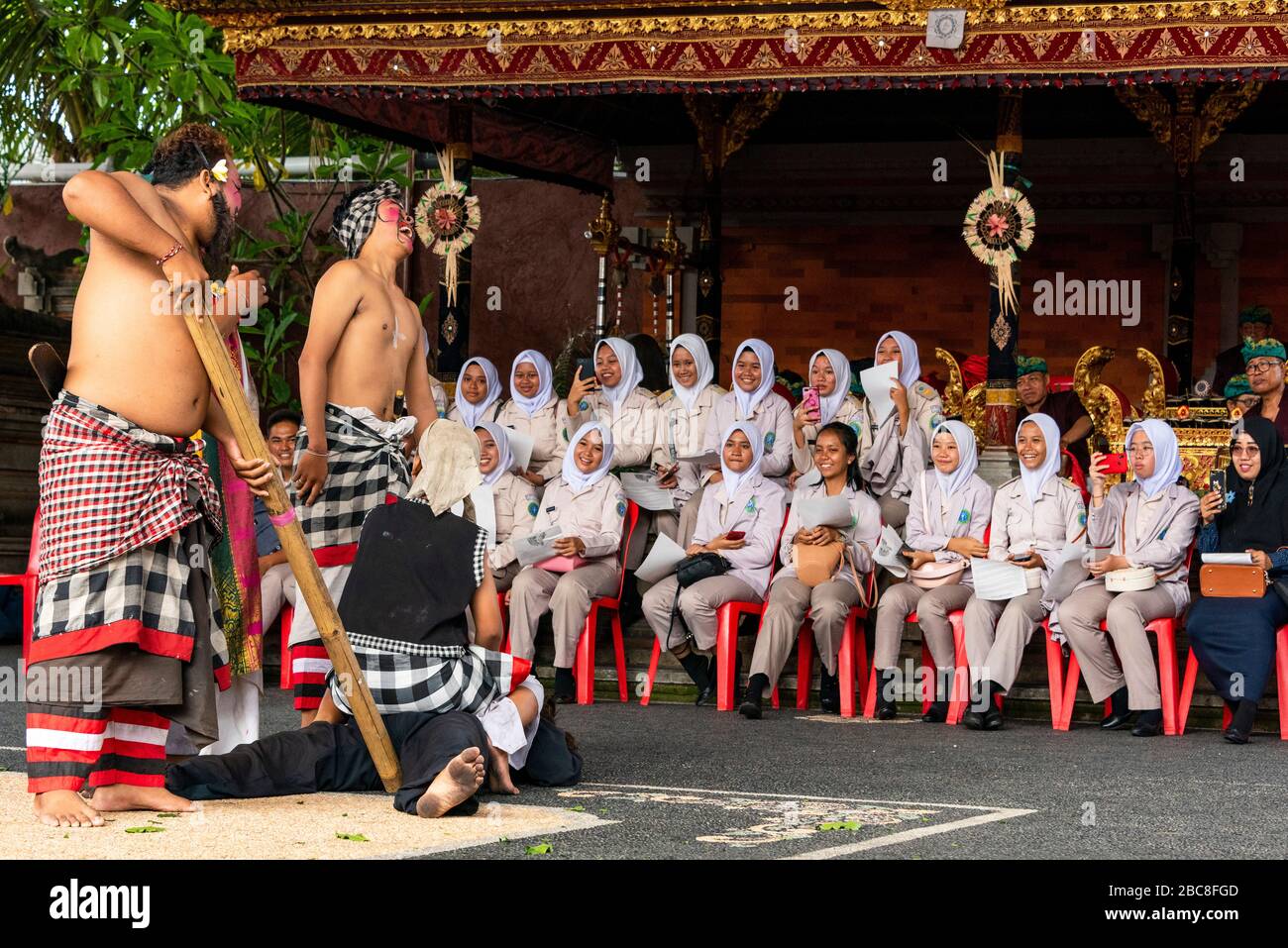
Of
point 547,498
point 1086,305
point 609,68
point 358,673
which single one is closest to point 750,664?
point 547,498

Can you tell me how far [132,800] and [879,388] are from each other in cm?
536

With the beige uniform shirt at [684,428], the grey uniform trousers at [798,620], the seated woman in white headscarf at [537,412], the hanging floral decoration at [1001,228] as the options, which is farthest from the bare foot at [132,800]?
the hanging floral decoration at [1001,228]

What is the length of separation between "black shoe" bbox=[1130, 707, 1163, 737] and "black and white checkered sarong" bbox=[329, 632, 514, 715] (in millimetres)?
3389

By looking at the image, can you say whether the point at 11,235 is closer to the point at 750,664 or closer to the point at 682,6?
the point at 682,6

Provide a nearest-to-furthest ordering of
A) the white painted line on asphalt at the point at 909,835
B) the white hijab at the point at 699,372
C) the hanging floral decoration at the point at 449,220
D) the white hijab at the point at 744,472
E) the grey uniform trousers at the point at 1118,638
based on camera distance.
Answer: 1. the white painted line on asphalt at the point at 909,835
2. the grey uniform trousers at the point at 1118,638
3. the white hijab at the point at 744,472
4. the white hijab at the point at 699,372
5. the hanging floral decoration at the point at 449,220

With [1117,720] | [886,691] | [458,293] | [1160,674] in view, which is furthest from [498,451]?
[1160,674]

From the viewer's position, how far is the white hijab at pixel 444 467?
5328 mm

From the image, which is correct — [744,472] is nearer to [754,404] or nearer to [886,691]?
[754,404]

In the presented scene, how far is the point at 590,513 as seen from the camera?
9016mm

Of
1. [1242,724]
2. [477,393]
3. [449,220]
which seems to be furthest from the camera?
[449,220]

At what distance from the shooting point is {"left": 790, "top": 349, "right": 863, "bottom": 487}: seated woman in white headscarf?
9.48 meters

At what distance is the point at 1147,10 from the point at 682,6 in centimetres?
233

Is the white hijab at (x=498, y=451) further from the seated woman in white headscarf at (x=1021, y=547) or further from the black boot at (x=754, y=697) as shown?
the seated woman in white headscarf at (x=1021, y=547)

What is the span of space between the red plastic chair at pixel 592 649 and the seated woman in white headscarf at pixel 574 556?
0.03m
